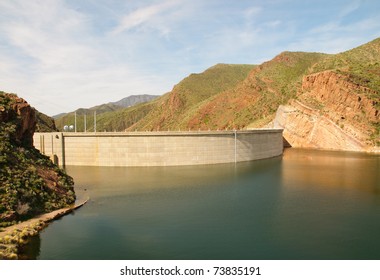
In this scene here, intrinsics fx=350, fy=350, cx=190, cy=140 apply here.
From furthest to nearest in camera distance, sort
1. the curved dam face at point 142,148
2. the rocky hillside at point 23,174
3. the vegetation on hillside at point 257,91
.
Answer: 1. the vegetation on hillside at point 257,91
2. the curved dam face at point 142,148
3. the rocky hillside at point 23,174

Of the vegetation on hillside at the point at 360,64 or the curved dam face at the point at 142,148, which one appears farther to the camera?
the vegetation on hillside at the point at 360,64

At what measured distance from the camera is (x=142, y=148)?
146 ft

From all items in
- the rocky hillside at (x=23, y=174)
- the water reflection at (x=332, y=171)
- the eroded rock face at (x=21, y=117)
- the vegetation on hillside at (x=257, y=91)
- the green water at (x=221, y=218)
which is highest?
the vegetation on hillside at (x=257, y=91)

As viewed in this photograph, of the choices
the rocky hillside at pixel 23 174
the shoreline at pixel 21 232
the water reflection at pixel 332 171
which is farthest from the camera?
the water reflection at pixel 332 171

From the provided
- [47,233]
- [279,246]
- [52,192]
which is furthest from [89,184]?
[279,246]

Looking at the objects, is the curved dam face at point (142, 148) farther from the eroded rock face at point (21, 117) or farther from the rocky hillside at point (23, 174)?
the eroded rock face at point (21, 117)

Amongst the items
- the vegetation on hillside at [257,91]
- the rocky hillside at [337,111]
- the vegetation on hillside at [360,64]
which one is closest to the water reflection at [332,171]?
the rocky hillside at [337,111]

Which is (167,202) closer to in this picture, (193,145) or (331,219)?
(331,219)

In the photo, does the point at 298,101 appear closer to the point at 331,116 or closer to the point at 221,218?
the point at 331,116

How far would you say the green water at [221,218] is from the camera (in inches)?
666

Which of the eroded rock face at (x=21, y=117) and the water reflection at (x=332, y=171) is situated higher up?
the eroded rock face at (x=21, y=117)

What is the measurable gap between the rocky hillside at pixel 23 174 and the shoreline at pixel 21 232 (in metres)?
0.60

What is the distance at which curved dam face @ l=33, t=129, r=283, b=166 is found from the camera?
44.5 meters
